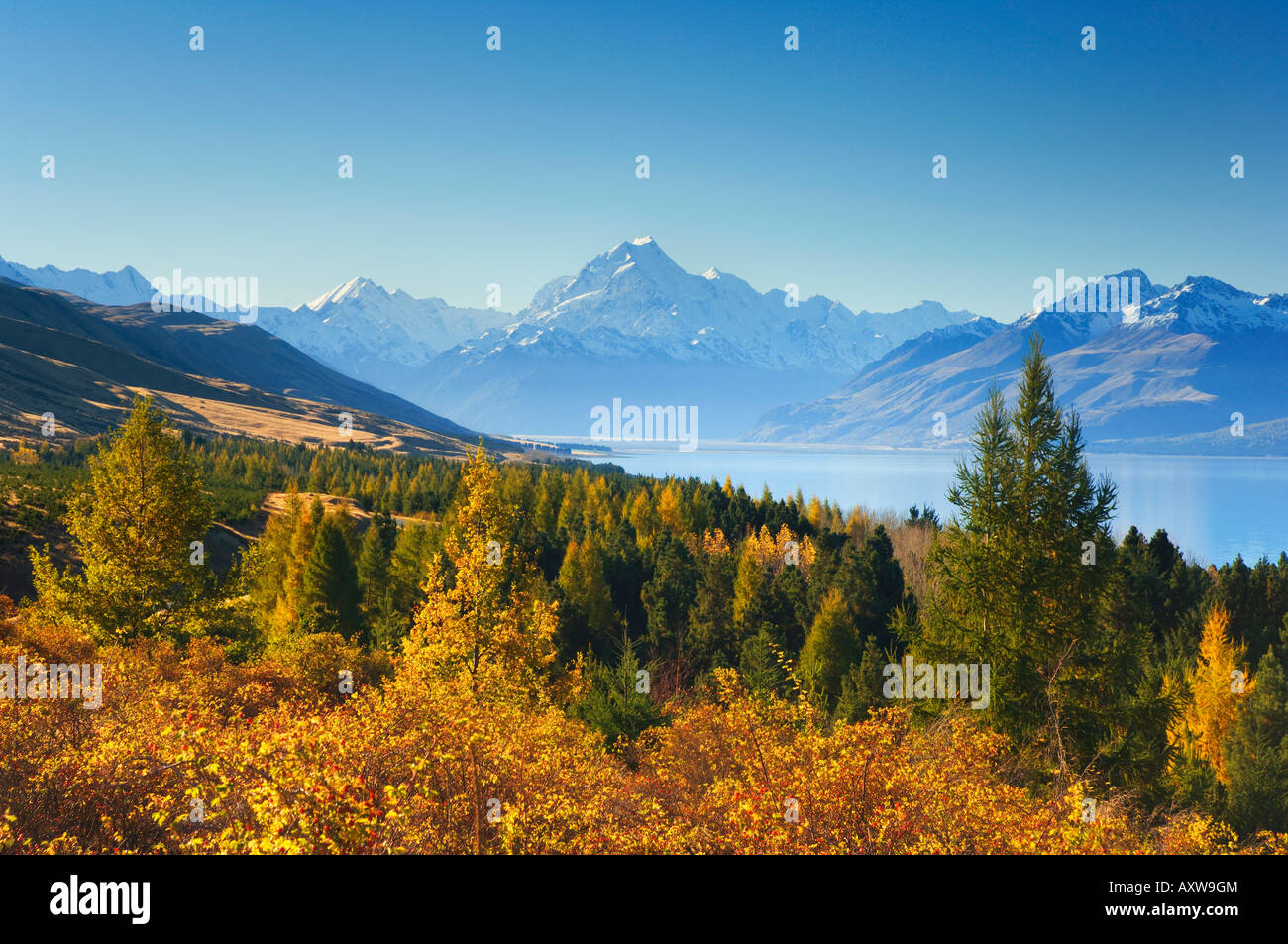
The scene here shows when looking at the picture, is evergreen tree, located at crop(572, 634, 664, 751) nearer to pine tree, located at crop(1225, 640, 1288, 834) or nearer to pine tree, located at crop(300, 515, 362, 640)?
pine tree, located at crop(300, 515, 362, 640)

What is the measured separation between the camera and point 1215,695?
2179 inches

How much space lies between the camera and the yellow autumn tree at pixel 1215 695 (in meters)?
54.2

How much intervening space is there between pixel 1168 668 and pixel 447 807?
5739 centimetres

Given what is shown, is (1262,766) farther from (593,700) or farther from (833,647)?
(593,700)

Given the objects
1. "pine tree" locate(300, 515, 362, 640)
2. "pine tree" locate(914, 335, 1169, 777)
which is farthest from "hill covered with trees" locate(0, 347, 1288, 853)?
"pine tree" locate(300, 515, 362, 640)

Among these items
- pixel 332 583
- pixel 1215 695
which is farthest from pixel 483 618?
pixel 1215 695

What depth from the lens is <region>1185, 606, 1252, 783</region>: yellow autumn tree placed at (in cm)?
5416

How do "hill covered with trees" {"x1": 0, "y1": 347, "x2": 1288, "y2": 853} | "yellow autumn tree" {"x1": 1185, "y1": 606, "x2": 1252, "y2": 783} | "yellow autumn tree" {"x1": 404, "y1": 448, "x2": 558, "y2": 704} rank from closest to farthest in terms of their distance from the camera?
"hill covered with trees" {"x1": 0, "y1": 347, "x2": 1288, "y2": 853} → "yellow autumn tree" {"x1": 404, "y1": 448, "x2": 558, "y2": 704} → "yellow autumn tree" {"x1": 1185, "y1": 606, "x2": 1252, "y2": 783}

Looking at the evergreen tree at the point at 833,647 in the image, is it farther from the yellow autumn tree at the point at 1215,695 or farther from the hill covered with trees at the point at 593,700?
the yellow autumn tree at the point at 1215,695

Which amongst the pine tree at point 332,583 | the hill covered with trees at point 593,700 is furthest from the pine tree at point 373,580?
the pine tree at point 332,583

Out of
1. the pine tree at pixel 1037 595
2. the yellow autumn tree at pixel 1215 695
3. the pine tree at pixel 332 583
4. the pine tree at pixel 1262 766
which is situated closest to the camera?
the pine tree at pixel 1037 595
